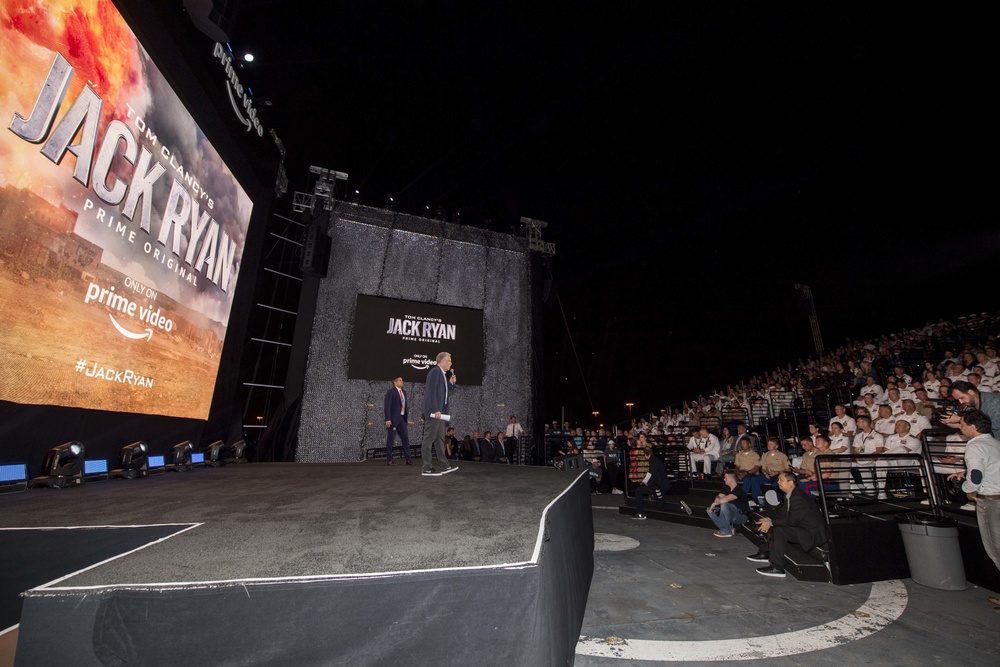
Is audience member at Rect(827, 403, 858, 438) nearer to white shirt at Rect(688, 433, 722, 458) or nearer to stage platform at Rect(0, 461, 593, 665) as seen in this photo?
white shirt at Rect(688, 433, 722, 458)

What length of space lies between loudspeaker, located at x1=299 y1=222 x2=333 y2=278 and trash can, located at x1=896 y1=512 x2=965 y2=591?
505 inches

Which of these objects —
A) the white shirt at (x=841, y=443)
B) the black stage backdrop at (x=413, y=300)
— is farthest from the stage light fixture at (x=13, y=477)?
the white shirt at (x=841, y=443)

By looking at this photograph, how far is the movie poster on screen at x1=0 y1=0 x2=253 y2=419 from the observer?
3.94 meters

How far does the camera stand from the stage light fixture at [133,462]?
548cm

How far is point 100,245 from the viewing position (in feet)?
15.9

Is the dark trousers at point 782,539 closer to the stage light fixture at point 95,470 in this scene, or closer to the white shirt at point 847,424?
the white shirt at point 847,424

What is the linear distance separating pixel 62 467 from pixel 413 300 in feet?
31.0

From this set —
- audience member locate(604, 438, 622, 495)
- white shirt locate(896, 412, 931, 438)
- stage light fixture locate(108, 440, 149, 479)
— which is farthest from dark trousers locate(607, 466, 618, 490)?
stage light fixture locate(108, 440, 149, 479)

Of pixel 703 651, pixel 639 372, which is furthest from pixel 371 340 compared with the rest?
pixel 639 372

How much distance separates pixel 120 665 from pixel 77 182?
5.18 metres

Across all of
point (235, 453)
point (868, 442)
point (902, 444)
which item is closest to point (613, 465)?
point (868, 442)

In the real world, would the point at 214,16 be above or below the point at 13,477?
above

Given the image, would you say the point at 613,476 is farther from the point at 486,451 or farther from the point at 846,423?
the point at 846,423

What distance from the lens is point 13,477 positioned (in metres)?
4.20
